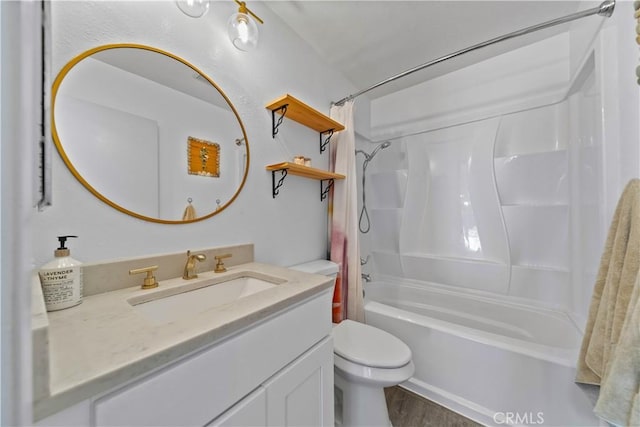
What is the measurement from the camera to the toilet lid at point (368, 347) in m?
1.10

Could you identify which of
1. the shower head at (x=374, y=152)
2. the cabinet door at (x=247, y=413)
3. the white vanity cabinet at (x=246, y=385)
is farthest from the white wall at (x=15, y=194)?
the shower head at (x=374, y=152)

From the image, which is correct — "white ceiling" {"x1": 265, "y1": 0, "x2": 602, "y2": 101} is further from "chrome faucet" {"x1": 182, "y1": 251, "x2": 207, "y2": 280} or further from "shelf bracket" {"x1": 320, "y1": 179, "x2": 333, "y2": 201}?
"chrome faucet" {"x1": 182, "y1": 251, "x2": 207, "y2": 280}

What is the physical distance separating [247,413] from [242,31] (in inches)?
59.3

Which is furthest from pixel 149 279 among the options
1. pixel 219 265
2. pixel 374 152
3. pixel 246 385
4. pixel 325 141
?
pixel 374 152

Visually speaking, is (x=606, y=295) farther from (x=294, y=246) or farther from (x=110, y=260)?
(x=110, y=260)

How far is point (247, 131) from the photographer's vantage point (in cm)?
127

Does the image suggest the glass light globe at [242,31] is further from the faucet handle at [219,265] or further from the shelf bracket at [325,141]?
the faucet handle at [219,265]

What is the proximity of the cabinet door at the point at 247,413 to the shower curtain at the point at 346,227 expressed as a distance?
104 cm

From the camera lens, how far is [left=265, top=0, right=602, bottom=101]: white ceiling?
1381mm

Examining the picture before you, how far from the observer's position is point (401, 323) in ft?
5.04

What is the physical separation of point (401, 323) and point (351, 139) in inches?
53.6

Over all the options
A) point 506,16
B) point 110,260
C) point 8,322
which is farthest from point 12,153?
point 506,16

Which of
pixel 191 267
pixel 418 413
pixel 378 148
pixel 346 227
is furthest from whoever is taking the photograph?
pixel 378 148

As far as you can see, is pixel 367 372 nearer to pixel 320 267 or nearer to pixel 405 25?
pixel 320 267
